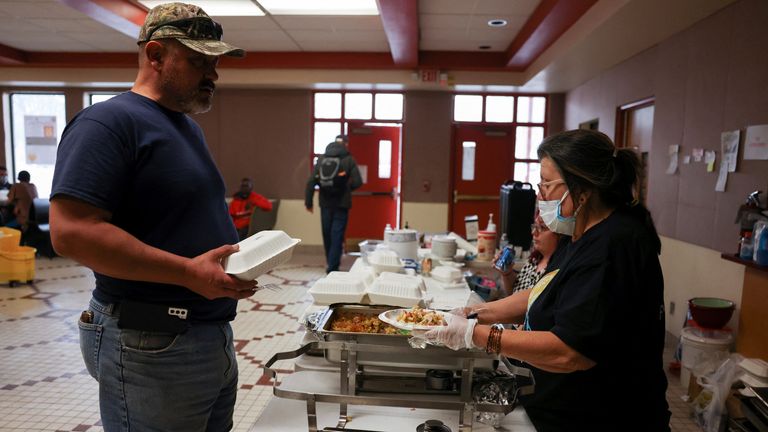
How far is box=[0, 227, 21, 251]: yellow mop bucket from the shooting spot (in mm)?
5109

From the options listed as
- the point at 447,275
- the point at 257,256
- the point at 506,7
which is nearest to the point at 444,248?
the point at 447,275

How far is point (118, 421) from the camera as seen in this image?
1.18 metres

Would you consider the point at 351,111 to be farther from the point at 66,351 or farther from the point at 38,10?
the point at 66,351

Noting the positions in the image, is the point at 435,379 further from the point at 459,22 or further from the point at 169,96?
the point at 459,22

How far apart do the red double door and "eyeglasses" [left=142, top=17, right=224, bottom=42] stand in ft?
21.6

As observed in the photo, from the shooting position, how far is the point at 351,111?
7852 mm

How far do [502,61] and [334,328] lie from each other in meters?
6.07

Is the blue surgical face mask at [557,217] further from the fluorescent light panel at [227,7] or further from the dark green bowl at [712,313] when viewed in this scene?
the fluorescent light panel at [227,7]

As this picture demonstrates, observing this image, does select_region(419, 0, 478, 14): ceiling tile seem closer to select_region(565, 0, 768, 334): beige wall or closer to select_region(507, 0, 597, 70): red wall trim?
select_region(507, 0, 597, 70): red wall trim

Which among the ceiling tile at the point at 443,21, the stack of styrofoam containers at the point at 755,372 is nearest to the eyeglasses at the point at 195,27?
the stack of styrofoam containers at the point at 755,372

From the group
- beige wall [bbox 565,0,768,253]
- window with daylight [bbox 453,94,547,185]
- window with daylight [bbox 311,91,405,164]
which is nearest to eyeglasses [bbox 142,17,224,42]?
beige wall [bbox 565,0,768,253]

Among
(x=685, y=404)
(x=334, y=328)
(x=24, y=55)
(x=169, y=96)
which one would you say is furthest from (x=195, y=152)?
(x=24, y=55)

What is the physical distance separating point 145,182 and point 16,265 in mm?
5323

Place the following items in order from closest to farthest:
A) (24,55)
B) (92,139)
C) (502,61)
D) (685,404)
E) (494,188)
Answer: (92,139)
(685,404)
(502,61)
(24,55)
(494,188)
